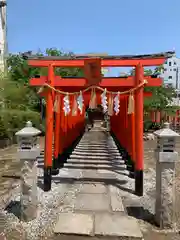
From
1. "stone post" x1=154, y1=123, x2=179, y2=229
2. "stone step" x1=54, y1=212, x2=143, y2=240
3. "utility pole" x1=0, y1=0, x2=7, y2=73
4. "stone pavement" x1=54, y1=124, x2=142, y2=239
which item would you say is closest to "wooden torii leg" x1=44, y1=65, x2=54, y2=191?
"stone pavement" x1=54, y1=124, x2=142, y2=239

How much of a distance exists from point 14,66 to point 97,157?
55.1ft

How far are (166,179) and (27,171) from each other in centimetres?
267

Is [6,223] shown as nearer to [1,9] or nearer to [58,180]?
[58,180]

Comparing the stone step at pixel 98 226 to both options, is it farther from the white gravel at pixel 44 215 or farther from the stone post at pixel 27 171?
the stone post at pixel 27 171

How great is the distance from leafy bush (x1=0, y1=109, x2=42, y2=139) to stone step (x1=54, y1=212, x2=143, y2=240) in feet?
33.7

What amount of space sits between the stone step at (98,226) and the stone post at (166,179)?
53 centimetres

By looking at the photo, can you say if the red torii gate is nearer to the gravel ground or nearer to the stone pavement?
the gravel ground

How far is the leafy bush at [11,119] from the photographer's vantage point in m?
14.1

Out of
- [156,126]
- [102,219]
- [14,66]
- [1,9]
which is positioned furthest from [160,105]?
[102,219]

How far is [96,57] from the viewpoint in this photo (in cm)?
650

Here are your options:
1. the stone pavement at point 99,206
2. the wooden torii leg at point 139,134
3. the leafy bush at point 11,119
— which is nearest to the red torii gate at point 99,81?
the wooden torii leg at point 139,134

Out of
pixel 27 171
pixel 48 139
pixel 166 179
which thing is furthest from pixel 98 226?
pixel 48 139

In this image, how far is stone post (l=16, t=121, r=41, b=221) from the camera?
4703 mm

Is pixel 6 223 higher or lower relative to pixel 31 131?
lower
